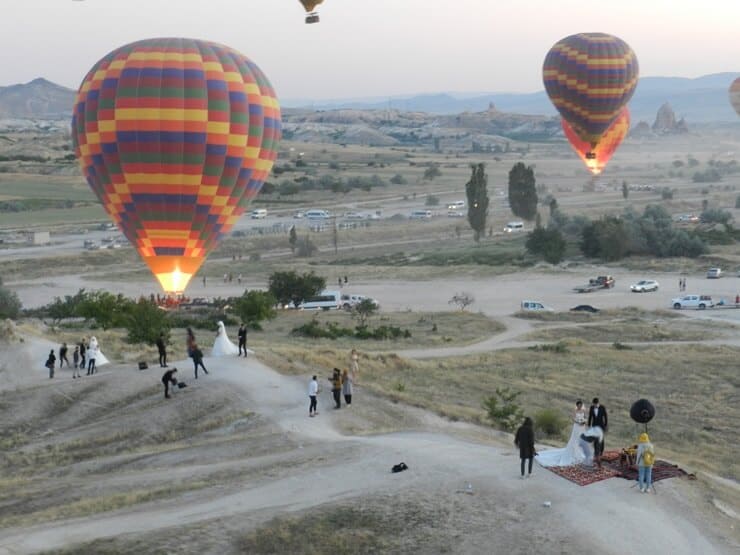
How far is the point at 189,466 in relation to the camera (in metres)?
20.3

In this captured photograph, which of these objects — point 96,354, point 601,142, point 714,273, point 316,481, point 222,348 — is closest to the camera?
point 316,481

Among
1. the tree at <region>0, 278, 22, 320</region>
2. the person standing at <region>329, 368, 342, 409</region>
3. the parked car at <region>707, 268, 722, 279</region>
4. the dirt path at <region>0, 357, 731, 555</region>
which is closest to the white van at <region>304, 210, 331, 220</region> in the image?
the parked car at <region>707, 268, 722, 279</region>

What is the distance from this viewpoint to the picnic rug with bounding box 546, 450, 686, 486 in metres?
17.7

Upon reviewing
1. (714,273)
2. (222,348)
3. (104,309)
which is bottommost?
(714,273)

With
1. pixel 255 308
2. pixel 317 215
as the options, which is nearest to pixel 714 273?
pixel 255 308

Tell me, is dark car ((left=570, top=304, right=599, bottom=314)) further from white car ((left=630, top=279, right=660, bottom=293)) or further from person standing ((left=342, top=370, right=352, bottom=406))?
person standing ((left=342, top=370, right=352, bottom=406))

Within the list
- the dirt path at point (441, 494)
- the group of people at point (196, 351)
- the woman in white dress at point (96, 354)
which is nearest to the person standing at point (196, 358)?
the group of people at point (196, 351)

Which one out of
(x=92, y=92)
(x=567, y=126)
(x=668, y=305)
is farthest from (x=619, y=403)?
(x=567, y=126)

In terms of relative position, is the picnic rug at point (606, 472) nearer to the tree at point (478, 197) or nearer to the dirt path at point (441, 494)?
the dirt path at point (441, 494)

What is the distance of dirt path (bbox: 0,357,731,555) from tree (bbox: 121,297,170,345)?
16.1 metres

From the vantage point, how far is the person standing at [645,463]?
671 inches

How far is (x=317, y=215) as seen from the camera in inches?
4188

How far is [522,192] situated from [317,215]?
23100mm

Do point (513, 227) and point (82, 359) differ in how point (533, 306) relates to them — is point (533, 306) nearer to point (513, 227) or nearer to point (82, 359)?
point (82, 359)
